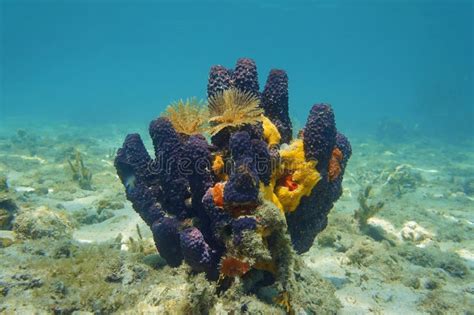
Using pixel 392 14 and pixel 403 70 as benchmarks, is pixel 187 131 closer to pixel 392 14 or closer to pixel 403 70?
pixel 392 14

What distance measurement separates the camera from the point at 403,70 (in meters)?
143

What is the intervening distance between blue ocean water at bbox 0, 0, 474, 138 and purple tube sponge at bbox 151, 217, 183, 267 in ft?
128

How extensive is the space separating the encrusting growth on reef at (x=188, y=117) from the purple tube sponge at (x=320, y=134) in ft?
4.21

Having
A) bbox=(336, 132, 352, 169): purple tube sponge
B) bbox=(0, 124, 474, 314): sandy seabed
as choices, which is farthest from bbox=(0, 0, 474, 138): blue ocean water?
bbox=(336, 132, 352, 169): purple tube sponge

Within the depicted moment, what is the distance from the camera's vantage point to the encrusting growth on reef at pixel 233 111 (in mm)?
3906

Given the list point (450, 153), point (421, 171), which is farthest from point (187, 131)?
point (450, 153)

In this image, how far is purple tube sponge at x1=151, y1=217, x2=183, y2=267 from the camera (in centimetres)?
396

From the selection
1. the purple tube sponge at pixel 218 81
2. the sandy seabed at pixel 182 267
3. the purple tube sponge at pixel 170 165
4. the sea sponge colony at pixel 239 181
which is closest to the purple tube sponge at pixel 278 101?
the sea sponge colony at pixel 239 181

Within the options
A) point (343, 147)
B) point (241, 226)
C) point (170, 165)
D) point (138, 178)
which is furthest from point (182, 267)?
point (343, 147)

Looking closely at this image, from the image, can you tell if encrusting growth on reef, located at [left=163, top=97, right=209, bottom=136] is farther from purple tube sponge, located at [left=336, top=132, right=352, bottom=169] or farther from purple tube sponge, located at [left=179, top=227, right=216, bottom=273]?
purple tube sponge, located at [left=336, top=132, right=352, bottom=169]

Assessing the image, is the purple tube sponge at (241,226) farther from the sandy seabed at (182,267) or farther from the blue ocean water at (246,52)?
the blue ocean water at (246,52)

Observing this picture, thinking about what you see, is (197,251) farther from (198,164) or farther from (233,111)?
(233,111)

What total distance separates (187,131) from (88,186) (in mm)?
8098

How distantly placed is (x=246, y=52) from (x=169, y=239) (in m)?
144
